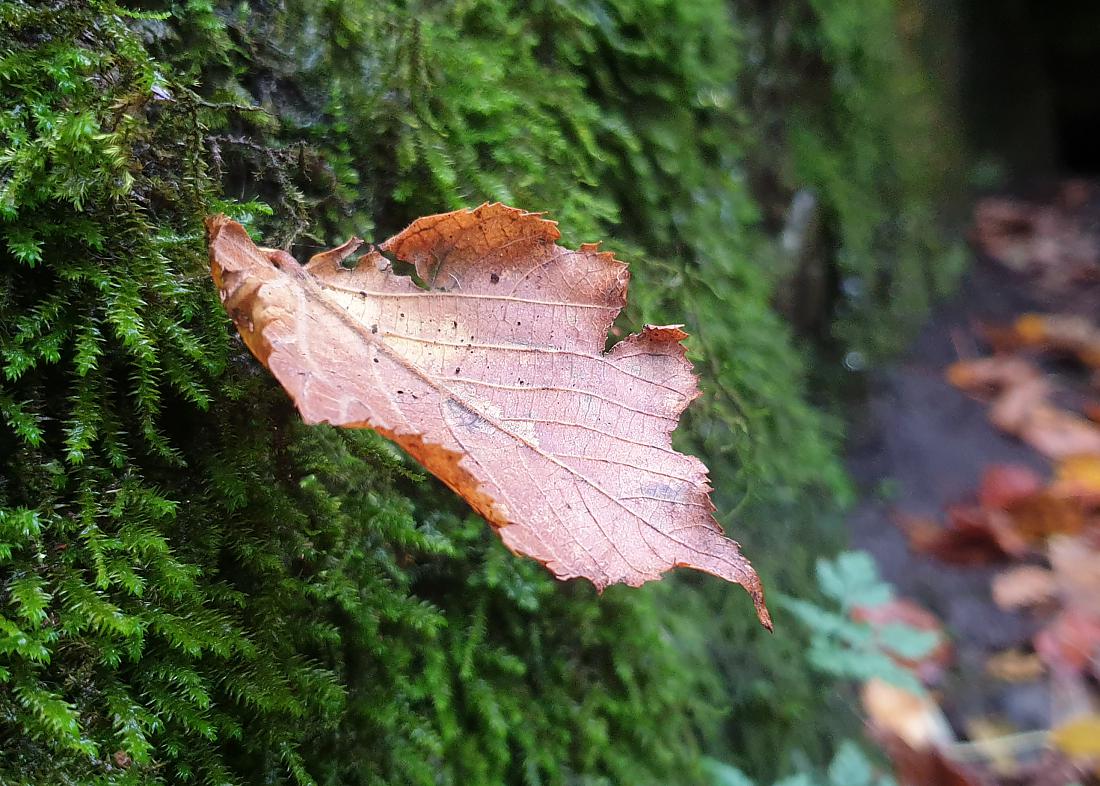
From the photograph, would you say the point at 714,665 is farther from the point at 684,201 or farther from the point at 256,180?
the point at 256,180

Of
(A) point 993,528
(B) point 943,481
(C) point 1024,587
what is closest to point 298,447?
(C) point 1024,587

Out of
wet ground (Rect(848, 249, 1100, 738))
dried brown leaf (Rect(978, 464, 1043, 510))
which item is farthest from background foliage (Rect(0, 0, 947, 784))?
dried brown leaf (Rect(978, 464, 1043, 510))

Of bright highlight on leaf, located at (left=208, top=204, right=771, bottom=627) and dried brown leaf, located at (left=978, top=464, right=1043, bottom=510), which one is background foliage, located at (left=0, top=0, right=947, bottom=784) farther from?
dried brown leaf, located at (left=978, top=464, right=1043, bottom=510)

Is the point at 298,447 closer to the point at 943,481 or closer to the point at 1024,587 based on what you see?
the point at 1024,587

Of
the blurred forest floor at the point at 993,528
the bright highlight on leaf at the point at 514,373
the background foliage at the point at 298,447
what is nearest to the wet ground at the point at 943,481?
the blurred forest floor at the point at 993,528

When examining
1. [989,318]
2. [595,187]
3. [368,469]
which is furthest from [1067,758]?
[989,318]

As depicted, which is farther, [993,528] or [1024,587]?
[993,528]
